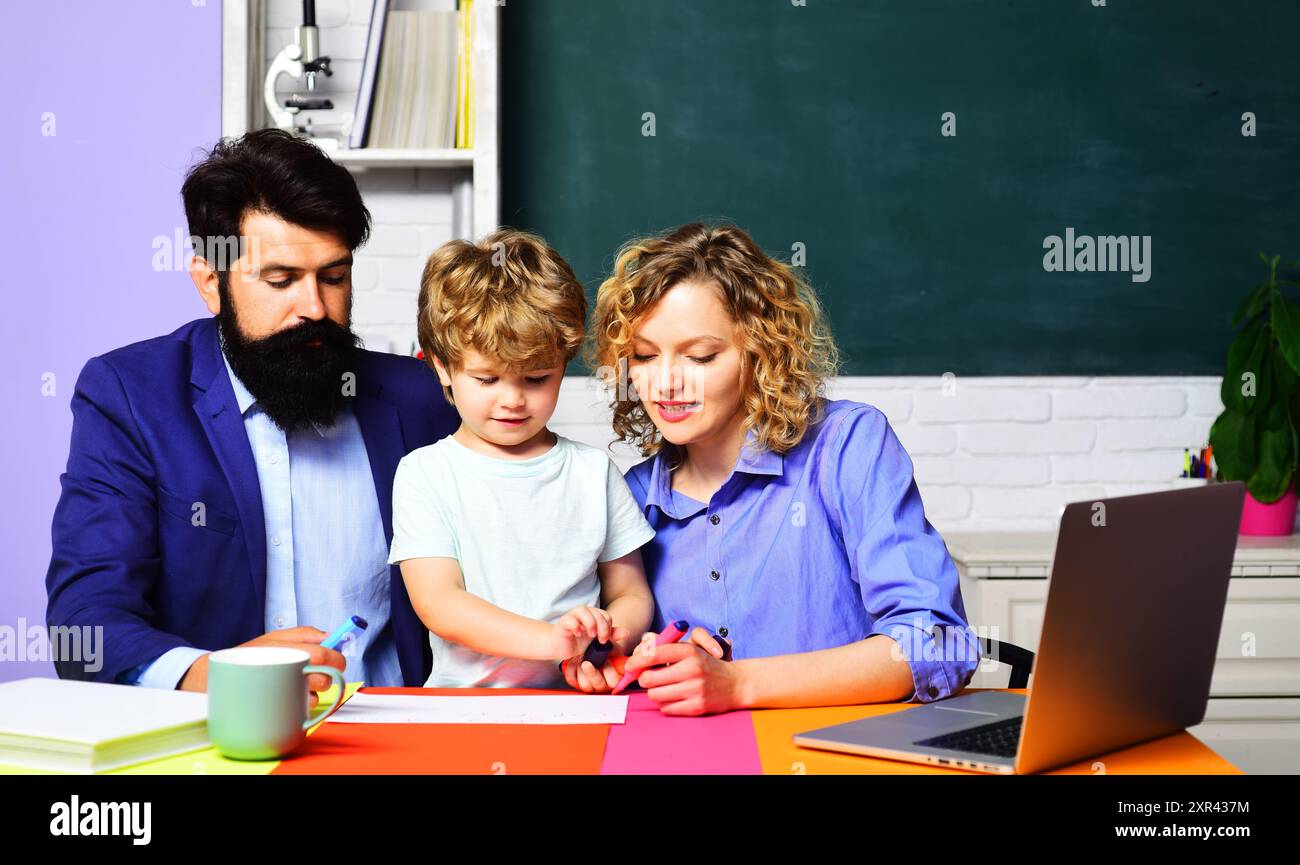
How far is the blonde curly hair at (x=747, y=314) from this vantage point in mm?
1715

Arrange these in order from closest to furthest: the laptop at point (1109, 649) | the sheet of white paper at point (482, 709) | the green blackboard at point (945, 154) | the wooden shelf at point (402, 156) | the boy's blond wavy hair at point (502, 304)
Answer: the laptop at point (1109, 649), the sheet of white paper at point (482, 709), the boy's blond wavy hair at point (502, 304), the wooden shelf at point (402, 156), the green blackboard at point (945, 154)

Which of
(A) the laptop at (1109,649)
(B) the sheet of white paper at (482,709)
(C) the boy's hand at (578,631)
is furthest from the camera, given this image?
(C) the boy's hand at (578,631)

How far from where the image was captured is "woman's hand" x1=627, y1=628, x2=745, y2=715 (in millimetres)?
1312

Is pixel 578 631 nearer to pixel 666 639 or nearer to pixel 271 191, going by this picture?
pixel 666 639

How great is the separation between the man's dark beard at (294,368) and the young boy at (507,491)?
203 mm

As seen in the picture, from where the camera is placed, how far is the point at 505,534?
5.44 feet

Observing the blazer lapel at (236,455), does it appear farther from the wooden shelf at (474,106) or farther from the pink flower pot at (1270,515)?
the pink flower pot at (1270,515)

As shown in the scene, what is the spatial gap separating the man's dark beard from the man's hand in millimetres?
461

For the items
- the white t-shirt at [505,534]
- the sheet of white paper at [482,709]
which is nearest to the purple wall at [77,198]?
the white t-shirt at [505,534]

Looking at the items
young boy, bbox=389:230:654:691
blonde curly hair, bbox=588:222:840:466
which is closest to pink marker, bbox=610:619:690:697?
young boy, bbox=389:230:654:691

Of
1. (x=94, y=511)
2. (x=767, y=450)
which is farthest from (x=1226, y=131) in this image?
(x=94, y=511)

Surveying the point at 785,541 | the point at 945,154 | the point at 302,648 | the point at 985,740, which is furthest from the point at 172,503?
the point at 945,154

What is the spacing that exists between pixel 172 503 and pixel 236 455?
0.11 meters
